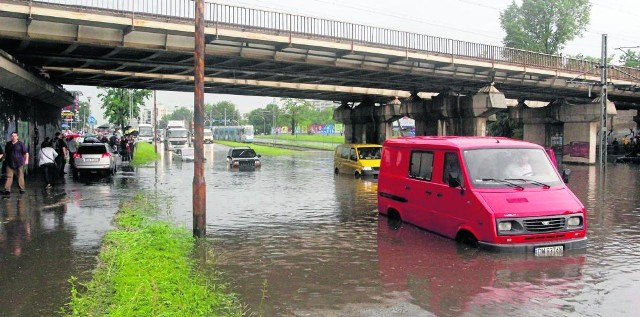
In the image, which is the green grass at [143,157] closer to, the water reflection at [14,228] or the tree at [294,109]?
the water reflection at [14,228]

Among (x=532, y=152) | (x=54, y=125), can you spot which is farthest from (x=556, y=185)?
(x=54, y=125)

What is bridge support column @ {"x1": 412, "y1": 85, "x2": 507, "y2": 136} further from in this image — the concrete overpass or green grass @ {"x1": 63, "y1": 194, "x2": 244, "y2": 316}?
green grass @ {"x1": 63, "y1": 194, "x2": 244, "y2": 316}

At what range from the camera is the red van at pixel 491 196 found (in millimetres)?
9242

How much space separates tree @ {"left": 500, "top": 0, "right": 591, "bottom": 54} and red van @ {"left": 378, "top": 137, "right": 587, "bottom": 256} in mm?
60064

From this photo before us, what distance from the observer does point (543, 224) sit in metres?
9.26

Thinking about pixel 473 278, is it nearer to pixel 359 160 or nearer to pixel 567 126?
pixel 359 160

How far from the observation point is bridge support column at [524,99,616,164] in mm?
44938

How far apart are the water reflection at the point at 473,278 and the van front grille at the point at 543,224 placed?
48cm

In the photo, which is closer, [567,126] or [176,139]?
[567,126]

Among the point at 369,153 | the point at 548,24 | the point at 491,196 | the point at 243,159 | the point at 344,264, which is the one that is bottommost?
the point at 344,264

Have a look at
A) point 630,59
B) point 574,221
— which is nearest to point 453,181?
point 574,221

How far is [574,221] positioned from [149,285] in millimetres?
6826

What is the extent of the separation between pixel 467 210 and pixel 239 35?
15.9 m

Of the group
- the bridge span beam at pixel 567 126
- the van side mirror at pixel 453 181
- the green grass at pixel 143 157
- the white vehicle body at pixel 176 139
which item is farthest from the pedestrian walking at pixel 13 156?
the white vehicle body at pixel 176 139
